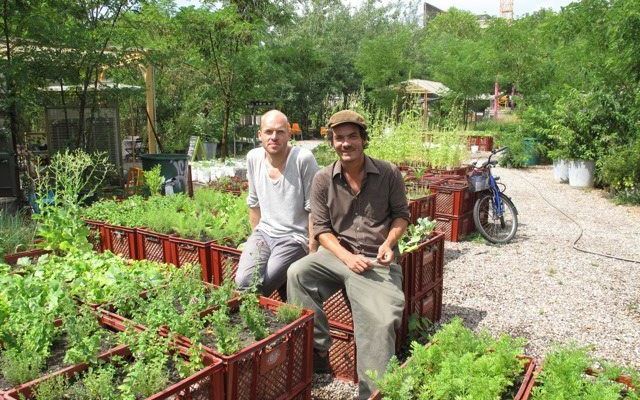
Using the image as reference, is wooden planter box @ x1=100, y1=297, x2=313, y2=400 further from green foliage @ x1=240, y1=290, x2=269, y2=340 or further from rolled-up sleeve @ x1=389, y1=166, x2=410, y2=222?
rolled-up sleeve @ x1=389, y1=166, x2=410, y2=222

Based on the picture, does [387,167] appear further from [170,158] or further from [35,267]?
[170,158]

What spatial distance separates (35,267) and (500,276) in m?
4.10

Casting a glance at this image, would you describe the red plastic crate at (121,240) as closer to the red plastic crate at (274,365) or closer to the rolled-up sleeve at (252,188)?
the rolled-up sleeve at (252,188)

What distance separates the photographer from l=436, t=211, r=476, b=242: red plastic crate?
649 cm

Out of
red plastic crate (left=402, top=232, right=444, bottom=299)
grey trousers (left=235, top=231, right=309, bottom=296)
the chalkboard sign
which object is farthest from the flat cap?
the chalkboard sign

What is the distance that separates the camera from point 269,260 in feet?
11.5

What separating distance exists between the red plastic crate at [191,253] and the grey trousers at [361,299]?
113cm

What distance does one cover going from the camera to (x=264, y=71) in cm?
1198

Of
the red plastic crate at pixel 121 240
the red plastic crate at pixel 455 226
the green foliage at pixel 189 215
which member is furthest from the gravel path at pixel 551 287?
the red plastic crate at pixel 121 240

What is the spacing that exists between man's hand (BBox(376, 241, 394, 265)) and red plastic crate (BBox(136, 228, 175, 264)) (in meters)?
1.94

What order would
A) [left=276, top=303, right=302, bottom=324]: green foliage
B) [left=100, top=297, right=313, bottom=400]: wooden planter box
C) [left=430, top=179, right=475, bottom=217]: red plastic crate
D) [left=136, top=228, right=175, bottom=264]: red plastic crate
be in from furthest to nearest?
[left=430, top=179, right=475, bottom=217]: red plastic crate, [left=136, top=228, right=175, bottom=264]: red plastic crate, [left=276, top=303, right=302, bottom=324]: green foliage, [left=100, top=297, right=313, bottom=400]: wooden planter box

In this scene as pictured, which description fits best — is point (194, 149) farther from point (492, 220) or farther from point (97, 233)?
point (97, 233)

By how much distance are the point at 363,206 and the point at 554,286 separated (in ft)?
9.12

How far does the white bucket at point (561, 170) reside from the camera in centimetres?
1172
